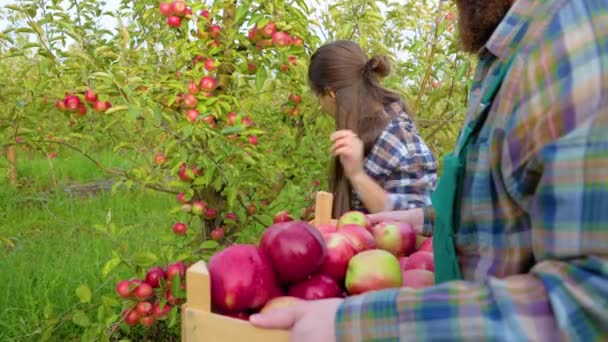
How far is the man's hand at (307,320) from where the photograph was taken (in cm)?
74

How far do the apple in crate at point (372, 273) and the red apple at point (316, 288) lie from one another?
0.04 meters

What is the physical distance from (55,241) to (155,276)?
2107mm

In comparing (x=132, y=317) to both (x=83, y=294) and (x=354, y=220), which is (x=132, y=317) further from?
(x=354, y=220)

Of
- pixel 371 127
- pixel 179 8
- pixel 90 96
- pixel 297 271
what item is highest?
pixel 179 8

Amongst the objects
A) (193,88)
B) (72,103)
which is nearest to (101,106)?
(72,103)

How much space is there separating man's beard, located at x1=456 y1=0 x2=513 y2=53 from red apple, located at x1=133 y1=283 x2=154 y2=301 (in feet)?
4.07

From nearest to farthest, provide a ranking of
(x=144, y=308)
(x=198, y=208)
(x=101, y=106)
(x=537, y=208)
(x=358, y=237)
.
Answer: (x=537, y=208), (x=358, y=237), (x=144, y=308), (x=101, y=106), (x=198, y=208)

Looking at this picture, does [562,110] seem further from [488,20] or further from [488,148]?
[488,20]

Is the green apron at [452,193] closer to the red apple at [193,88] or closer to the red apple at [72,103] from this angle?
the red apple at [193,88]

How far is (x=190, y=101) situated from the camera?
209cm

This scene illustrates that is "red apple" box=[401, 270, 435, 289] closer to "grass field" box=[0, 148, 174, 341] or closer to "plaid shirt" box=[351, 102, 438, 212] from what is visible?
"plaid shirt" box=[351, 102, 438, 212]

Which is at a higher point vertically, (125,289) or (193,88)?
(193,88)

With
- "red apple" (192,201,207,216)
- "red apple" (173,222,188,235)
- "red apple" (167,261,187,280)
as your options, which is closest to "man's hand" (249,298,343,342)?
"red apple" (167,261,187,280)

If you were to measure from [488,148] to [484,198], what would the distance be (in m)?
0.07
